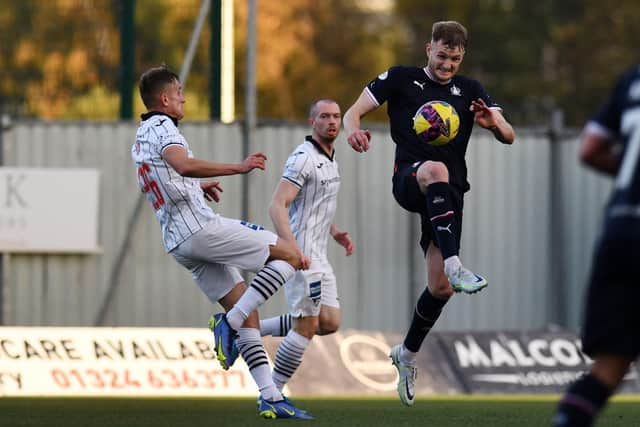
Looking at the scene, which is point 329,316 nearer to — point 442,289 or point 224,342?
point 442,289

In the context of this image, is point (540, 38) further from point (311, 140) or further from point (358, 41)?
point (311, 140)

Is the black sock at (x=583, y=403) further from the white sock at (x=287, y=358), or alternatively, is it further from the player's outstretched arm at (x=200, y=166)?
the white sock at (x=287, y=358)

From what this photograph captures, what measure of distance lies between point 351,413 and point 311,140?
2.00m

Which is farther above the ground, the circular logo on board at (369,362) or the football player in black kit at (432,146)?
the football player in black kit at (432,146)

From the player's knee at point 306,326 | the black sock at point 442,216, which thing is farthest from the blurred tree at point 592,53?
the black sock at point 442,216

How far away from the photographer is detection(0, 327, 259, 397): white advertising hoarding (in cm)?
1393

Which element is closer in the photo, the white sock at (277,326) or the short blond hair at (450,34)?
the short blond hair at (450,34)

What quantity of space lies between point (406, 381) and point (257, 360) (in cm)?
123

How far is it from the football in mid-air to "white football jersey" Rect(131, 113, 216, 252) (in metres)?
1.50

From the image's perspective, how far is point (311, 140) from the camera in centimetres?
1048

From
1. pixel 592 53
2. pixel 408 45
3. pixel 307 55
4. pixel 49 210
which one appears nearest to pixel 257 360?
pixel 49 210

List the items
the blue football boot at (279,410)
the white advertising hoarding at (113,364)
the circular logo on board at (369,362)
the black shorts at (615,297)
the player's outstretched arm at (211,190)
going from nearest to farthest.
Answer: the black shorts at (615,297)
the blue football boot at (279,410)
the player's outstretched arm at (211,190)
the white advertising hoarding at (113,364)
the circular logo on board at (369,362)

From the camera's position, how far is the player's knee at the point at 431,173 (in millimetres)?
9047

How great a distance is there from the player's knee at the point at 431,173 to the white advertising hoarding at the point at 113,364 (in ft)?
18.1
